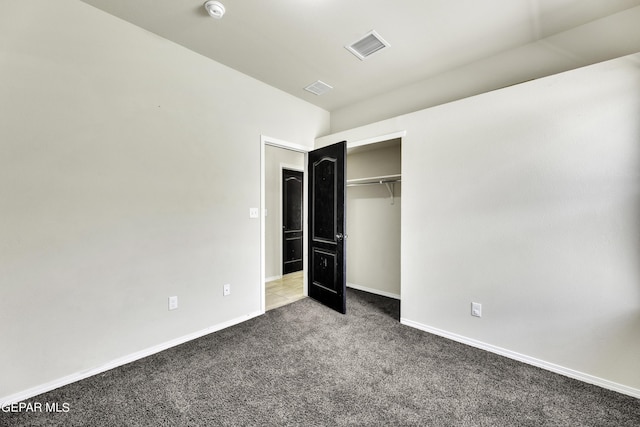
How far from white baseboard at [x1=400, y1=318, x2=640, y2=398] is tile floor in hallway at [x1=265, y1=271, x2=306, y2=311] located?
175 cm

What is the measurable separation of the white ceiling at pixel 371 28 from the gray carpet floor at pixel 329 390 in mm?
2697

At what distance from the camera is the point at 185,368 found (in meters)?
2.10

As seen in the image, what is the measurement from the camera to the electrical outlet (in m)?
2.44

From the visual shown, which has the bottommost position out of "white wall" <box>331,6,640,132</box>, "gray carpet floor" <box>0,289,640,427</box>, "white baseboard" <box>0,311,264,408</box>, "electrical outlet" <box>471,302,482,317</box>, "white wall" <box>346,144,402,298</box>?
"gray carpet floor" <box>0,289,640,427</box>

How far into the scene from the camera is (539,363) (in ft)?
7.00

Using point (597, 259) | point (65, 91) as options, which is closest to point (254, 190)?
point (65, 91)

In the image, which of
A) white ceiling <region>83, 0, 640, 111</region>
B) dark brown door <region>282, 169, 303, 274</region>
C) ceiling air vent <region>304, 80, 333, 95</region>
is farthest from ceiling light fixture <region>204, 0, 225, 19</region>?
dark brown door <region>282, 169, 303, 274</region>

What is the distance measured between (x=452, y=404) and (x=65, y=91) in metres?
3.55

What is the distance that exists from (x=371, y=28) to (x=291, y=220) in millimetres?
3545

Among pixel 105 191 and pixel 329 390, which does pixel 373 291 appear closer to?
pixel 329 390

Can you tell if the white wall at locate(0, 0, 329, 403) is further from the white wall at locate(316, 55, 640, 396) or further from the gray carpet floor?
the white wall at locate(316, 55, 640, 396)

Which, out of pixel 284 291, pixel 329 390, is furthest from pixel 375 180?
pixel 329 390

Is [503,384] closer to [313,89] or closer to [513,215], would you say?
[513,215]

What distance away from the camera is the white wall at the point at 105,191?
5.76 ft
